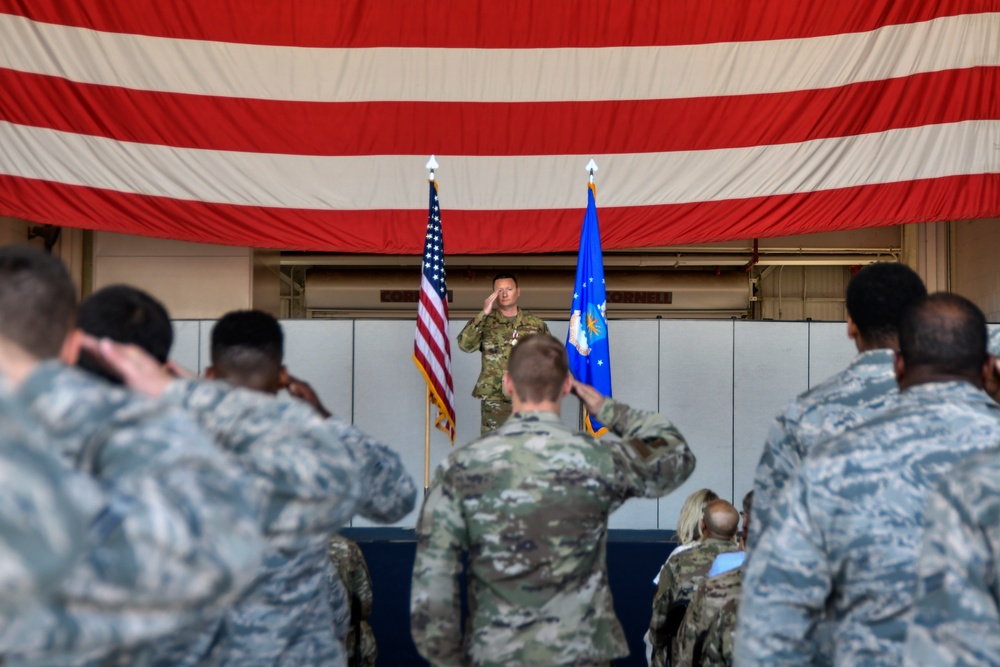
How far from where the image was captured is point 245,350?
86.4 inches

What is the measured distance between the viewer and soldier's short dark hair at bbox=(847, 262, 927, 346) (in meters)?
2.26

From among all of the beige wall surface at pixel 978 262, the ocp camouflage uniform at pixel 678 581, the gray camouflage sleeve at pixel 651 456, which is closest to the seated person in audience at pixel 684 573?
the ocp camouflage uniform at pixel 678 581

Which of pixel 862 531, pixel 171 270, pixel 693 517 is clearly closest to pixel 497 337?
pixel 693 517

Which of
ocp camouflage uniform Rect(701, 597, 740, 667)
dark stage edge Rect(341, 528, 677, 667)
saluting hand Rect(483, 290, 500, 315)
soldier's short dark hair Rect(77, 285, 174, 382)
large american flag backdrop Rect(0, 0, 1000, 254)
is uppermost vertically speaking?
large american flag backdrop Rect(0, 0, 1000, 254)

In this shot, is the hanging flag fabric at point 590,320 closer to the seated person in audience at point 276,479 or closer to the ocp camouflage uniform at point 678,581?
the ocp camouflage uniform at point 678,581

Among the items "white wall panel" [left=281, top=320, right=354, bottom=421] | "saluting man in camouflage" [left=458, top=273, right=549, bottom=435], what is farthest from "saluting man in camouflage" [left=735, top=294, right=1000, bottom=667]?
"white wall panel" [left=281, top=320, right=354, bottom=421]

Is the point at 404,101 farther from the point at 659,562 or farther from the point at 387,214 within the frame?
the point at 659,562

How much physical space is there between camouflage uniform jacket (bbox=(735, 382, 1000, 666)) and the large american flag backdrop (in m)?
4.94

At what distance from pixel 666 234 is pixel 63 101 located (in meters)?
3.55

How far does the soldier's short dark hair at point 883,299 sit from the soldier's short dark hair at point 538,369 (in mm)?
612

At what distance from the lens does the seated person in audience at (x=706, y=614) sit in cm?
297

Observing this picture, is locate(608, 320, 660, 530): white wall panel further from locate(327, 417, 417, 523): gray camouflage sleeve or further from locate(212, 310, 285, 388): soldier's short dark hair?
locate(212, 310, 285, 388): soldier's short dark hair

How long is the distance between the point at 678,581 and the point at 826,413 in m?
1.36

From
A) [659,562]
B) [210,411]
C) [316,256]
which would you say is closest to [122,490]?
[210,411]
